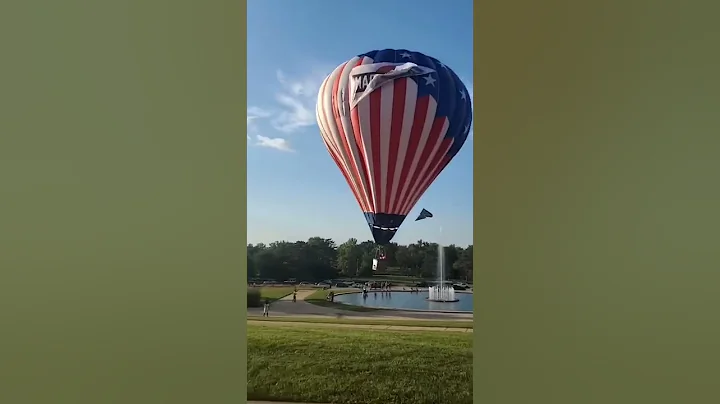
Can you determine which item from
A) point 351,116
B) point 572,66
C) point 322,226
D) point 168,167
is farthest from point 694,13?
point 322,226

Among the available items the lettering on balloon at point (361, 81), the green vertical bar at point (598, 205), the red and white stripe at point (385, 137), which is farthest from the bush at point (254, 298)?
the green vertical bar at point (598, 205)

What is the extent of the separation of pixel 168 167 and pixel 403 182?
141 inches

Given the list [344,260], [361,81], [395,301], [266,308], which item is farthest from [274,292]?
[361,81]

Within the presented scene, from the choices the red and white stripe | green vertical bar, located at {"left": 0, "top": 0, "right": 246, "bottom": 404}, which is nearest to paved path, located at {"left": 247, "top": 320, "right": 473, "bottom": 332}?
the red and white stripe

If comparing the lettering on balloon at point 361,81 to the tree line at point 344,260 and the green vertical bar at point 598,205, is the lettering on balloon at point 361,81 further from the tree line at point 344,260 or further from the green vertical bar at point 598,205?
the green vertical bar at point 598,205

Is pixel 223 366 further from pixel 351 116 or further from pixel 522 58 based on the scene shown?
pixel 351 116

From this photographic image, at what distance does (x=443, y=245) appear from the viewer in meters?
4.20

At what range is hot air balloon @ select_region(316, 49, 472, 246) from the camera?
4070 mm

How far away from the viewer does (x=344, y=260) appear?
4531 millimetres

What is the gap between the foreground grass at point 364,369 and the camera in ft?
13.4

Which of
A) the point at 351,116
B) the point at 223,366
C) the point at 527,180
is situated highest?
the point at 351,116

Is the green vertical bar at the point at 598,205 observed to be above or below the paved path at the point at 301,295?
above

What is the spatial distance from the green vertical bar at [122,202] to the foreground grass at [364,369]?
329 cm

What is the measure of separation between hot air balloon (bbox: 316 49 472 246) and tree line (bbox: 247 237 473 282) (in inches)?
19.9
